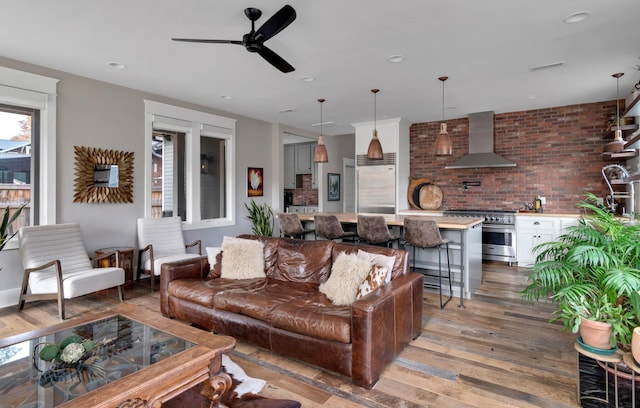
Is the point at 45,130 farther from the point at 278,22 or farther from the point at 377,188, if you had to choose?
the point at 377,188

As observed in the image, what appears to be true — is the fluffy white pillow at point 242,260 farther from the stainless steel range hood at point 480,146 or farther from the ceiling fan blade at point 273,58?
the stainless steel range hood at point 480,146

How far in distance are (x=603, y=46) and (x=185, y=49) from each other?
409 centimetres

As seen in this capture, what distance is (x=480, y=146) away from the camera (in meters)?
6.35

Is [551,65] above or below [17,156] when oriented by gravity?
above

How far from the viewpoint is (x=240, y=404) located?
1930mm

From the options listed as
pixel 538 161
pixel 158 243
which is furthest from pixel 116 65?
pixel 538 161

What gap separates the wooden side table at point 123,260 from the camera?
4141 mm

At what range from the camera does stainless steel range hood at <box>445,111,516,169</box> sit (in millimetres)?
6168

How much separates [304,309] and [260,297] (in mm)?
454

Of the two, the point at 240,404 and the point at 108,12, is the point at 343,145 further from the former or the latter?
the point at 240,404

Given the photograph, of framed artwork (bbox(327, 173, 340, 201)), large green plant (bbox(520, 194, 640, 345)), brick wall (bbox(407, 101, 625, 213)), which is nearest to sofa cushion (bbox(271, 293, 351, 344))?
large green plant (bbox(520, 194, 640, 345))

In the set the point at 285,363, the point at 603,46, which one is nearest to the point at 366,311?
the point at 285,363

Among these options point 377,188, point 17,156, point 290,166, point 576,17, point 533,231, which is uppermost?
point 576,17

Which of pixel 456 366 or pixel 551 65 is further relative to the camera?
pixel 551 65
